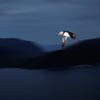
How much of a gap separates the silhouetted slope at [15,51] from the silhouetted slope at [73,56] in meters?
0.07

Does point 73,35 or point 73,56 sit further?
point 73,56

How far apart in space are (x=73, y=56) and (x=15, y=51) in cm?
59

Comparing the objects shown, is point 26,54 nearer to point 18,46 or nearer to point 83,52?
point 18,46

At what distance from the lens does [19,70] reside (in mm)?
3252

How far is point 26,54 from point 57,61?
0.32m

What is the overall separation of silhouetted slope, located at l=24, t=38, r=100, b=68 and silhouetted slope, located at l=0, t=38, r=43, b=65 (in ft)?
0.24

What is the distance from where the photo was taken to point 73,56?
3.35 m

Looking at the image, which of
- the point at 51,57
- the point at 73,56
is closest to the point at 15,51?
the point at 51,57

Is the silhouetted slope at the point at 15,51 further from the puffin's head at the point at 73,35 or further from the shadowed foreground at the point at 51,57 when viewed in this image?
the puffin's head at the point at 73,35

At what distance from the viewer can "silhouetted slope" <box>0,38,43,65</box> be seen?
3270 millimetres

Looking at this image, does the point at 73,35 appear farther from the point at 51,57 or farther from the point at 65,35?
the point at 51,57

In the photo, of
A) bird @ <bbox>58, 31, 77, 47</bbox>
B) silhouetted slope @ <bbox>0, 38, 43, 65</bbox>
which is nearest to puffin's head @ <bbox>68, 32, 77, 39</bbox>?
bird @ <bbox>58, 31, 77, 47</bbox>

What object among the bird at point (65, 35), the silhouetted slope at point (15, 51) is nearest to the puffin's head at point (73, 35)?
the bird at point (65, 35)

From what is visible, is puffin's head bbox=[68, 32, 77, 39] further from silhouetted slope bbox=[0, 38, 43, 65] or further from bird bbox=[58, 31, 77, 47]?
silhouetted slope bbox=[0, 38, 43, 65]
